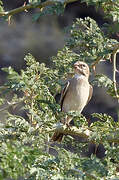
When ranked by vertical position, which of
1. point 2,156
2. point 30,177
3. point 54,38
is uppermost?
point 54,38

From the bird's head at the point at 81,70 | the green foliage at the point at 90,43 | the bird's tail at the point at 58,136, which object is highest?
the green foliage at the point at 90,43

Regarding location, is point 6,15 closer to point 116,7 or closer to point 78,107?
point 116,7

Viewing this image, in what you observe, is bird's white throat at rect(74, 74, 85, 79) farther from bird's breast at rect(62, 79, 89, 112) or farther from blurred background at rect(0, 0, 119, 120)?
blurred background at rect(0, 0, 119, 120)

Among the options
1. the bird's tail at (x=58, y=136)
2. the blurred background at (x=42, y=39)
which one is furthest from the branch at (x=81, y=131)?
the blurred background at (x=42, y=39)

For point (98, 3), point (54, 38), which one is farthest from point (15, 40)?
point (98, 3)

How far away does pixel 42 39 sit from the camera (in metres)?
8.89

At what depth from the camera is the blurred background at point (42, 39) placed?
26.2 feet

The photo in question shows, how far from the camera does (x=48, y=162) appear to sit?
3.53 meters

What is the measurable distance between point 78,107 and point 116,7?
69.3 inches

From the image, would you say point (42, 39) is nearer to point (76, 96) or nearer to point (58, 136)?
point (76, 96)

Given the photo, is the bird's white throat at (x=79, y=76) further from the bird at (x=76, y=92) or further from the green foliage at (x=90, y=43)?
the green foliage at (x=90, y=43)

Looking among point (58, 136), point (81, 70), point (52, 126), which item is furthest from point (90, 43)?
point (81, 70)

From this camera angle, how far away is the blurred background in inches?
315

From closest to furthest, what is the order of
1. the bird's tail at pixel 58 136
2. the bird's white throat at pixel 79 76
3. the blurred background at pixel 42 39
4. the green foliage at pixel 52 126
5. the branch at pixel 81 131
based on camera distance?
the green foliage at pixel 52 126 < the branch at pixel 81 131 < the bird's tail at pixel 58 136 < the bird's white throat at pixel 79 76 < the blurred background at pixel 42 39
